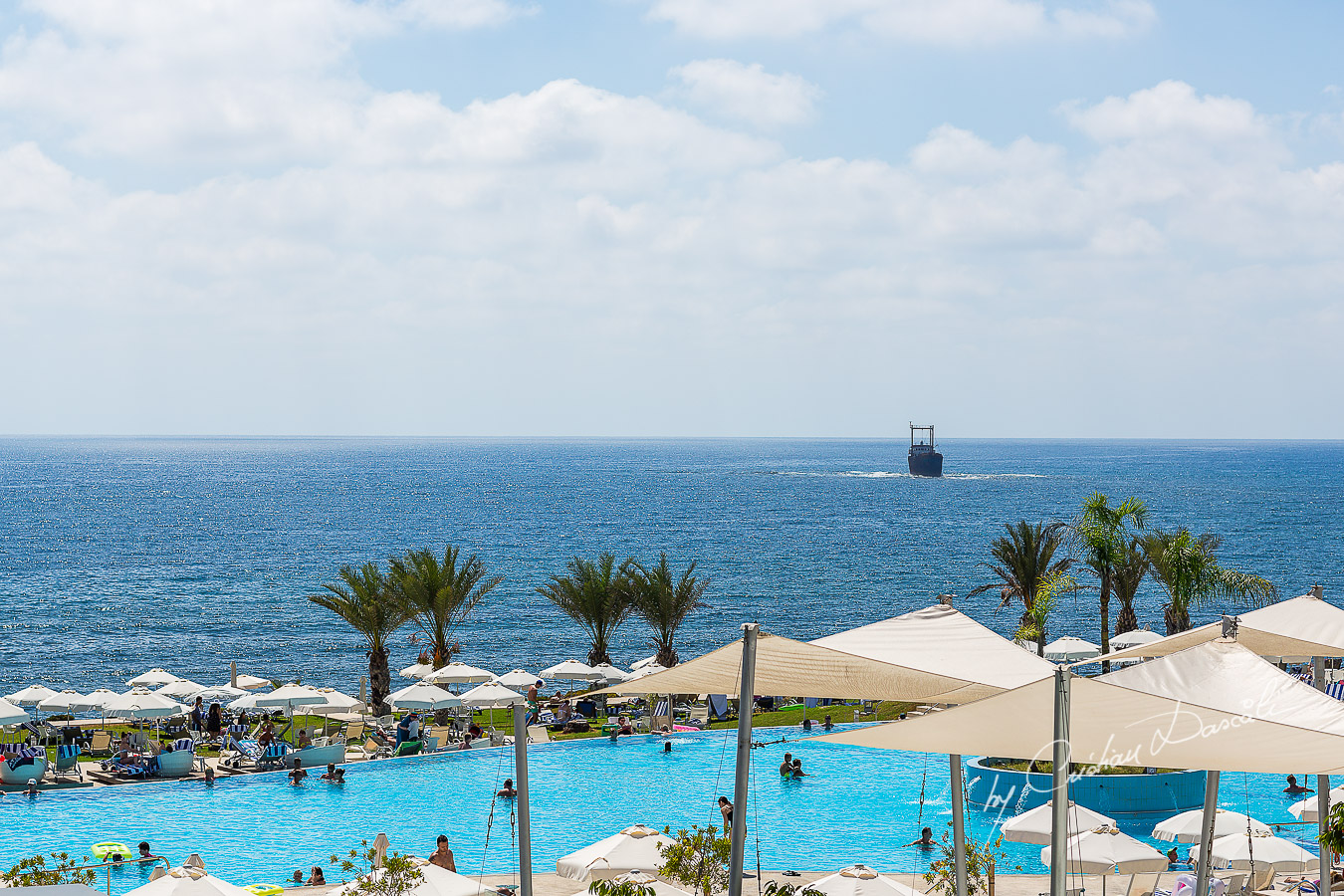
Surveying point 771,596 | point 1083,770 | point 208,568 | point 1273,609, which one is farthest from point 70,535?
point 1273,609

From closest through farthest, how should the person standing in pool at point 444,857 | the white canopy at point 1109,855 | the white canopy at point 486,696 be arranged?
the white canopy at point 1109,855 → the person standing in pool at point 444,857 → the white canopy at point 486,696

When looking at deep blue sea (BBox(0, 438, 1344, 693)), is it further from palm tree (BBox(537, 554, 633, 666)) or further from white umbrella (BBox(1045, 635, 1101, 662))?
white umbrella (BBox(1045, 635, 1101, 662))

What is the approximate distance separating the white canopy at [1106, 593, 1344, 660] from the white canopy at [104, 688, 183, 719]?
80.0 ft

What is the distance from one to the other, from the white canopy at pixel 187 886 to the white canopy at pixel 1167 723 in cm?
956

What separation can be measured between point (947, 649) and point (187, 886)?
8908mm

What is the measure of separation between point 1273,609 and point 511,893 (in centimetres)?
967

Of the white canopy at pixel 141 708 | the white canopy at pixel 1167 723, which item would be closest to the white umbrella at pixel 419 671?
the white canopy at pixel 141 708

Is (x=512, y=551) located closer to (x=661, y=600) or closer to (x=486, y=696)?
(x=661, y=600)

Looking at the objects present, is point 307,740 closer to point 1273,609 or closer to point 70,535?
point 1273,609

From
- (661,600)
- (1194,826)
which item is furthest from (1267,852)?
(661,600)

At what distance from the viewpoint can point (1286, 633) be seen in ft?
40.6

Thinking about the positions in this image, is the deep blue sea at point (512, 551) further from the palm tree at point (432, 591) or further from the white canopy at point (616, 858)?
the white canopy at point (616, 858)

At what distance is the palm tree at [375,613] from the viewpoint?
35.7 metres

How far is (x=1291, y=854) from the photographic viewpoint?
644 inches
